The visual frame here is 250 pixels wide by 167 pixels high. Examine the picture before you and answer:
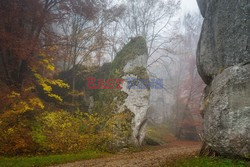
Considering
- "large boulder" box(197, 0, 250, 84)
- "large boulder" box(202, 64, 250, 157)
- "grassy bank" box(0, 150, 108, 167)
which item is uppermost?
"large boulder" box(197, 0, 250, 84)

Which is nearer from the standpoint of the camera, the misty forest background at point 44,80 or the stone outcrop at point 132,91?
the misty forest background at point 44,80

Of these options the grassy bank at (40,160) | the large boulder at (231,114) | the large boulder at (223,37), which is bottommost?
the grassy bank at (40,160)

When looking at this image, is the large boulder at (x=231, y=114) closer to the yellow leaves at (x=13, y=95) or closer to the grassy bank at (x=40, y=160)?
the grassy bank at (x=40, y=160)

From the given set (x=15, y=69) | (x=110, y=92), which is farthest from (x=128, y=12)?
(x=15, y=69)

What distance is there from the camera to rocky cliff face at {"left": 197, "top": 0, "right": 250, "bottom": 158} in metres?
6.11

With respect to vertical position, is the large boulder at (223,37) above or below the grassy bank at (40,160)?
above

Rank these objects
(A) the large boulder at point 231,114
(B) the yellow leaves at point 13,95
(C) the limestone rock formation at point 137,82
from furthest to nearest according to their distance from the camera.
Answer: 1. (C) the limestone rock formation at point 137,82
2. (B) the yellow leaves at point 13,95
3. (A) the large boulder at point 231,114

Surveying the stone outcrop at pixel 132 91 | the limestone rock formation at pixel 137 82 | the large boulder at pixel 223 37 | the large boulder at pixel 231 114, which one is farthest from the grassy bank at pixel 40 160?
the large boulder at pixel 223 37

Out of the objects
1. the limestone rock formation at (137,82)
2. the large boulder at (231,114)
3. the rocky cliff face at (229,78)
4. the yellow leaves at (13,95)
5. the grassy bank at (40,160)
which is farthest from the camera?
the limestone rock formation at (137,82)

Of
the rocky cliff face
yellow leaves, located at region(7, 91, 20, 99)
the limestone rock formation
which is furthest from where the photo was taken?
the limestone rock formation

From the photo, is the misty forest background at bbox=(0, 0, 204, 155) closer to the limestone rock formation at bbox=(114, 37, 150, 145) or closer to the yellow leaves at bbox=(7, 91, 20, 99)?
the yellow leaves at bbox=(7, 91, 20, 99)

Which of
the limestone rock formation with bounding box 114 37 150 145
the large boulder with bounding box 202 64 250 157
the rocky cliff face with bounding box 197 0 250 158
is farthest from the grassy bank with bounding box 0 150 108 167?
the rocky cliff face with bounding box 197 0 250 158

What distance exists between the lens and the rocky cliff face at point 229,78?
20.0 feet

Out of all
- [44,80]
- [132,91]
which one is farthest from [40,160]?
[132,91]
